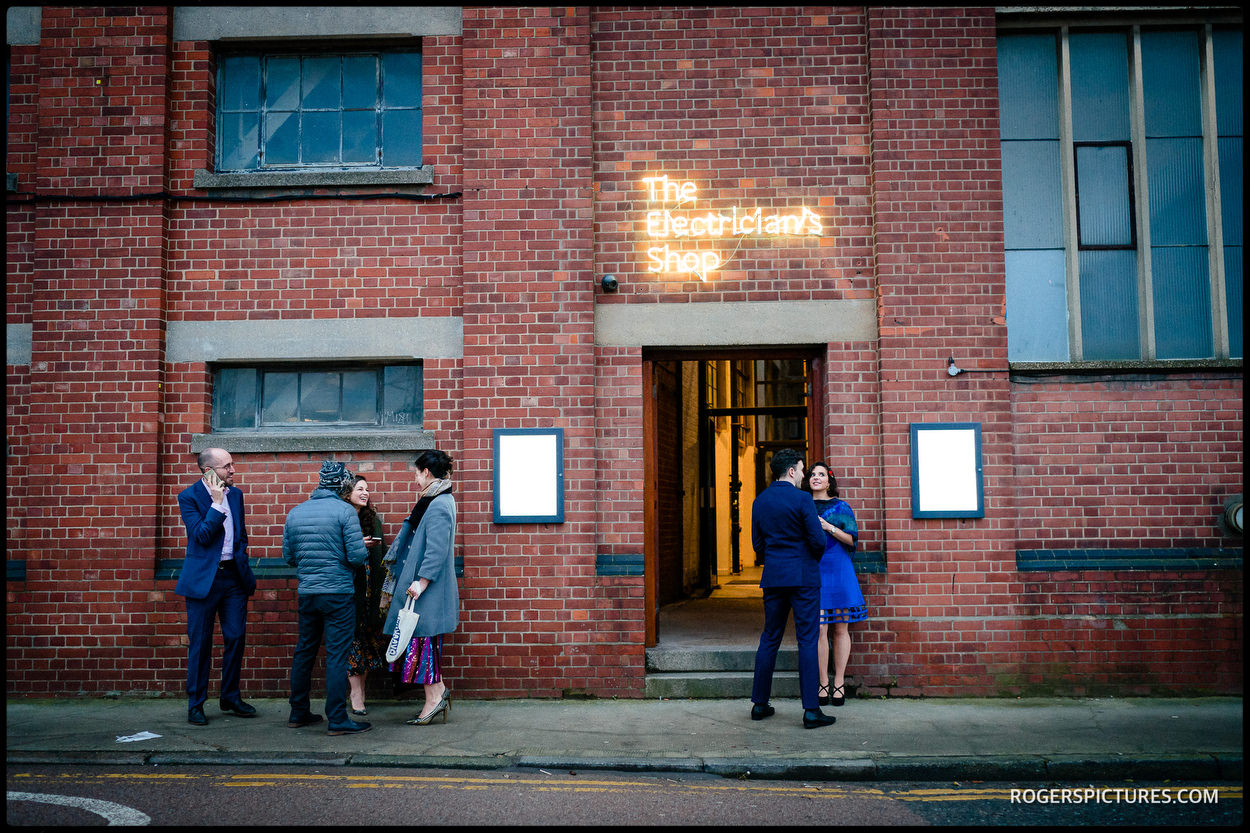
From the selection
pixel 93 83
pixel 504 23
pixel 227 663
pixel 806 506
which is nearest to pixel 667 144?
pixel 504 23

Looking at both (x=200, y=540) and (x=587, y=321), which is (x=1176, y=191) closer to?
(x=587, y=321)

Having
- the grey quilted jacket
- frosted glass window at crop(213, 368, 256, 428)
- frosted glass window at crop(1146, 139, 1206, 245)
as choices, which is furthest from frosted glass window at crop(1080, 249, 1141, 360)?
frosted glass window at crop(213, 368, 256, 428)

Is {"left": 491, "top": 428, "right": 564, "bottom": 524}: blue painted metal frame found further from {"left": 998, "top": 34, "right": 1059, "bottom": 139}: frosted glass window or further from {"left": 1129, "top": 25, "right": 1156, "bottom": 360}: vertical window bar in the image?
{"left": 1129, "top": 25, "right": 1156, "bottom": 360}: vertical window bar

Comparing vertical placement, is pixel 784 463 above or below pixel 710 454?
below

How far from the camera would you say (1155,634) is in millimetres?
7285

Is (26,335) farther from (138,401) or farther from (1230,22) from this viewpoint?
(1230,22)

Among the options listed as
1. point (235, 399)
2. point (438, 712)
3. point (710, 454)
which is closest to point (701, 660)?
point (438, 712)

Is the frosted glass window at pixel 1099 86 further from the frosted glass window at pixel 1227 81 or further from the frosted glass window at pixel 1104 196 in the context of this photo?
the frosted glass window at pixel 1227 81

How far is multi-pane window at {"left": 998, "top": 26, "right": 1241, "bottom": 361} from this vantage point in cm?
786

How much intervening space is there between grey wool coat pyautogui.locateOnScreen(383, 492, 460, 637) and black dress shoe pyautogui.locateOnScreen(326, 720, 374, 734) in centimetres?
66

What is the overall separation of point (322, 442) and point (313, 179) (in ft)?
7.67

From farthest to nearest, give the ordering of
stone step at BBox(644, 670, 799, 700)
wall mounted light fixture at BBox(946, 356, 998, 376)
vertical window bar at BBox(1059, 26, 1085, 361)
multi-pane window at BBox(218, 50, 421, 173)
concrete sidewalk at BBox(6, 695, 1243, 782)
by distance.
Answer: multi-pane window at BBox(218, 50, 421, 173)
vertical window bar at BBox(1059, 26, 1085, 361)
wall mounted light fixture at BBox(946, 356, 998, 376)
stone step at BBox(644, 670, 799, 700)
concrete sidewalk at BBox(6, 695, 1243, 782)

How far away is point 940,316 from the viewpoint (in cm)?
758

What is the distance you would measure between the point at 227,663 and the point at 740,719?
392 centimetres
